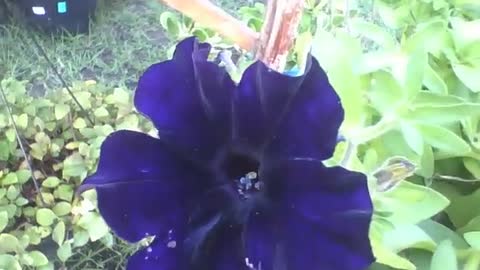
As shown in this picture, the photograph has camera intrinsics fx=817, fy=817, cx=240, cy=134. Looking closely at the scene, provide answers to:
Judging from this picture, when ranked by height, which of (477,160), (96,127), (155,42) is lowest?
(155,42)

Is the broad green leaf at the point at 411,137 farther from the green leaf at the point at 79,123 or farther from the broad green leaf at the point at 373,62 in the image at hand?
the green leaf at the point at 79,123

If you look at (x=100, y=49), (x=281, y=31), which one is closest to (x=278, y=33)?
(x=281, y=31)

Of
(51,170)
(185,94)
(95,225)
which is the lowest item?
(51,170)

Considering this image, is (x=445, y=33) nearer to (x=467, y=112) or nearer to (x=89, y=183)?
(x=467, y=112)

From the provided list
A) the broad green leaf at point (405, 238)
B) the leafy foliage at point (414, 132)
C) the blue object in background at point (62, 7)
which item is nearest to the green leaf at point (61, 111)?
the blue object in background at point (62, 7)

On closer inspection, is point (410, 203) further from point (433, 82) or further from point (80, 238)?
point (80, 238)

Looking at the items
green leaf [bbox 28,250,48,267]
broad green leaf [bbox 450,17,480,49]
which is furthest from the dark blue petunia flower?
green leaf [bbox 28,250,48,267]

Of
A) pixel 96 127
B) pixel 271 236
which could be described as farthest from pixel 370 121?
pixel 96 127
